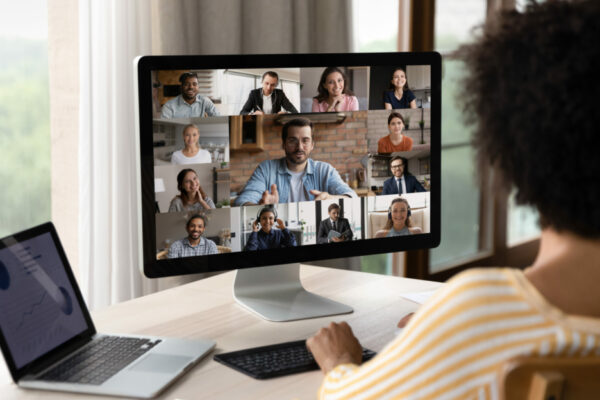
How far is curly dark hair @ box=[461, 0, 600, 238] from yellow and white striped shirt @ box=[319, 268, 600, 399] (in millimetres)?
106

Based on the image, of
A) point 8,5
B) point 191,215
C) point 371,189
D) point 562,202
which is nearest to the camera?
point 562,202

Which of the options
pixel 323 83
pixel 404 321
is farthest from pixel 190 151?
pixel 404 321

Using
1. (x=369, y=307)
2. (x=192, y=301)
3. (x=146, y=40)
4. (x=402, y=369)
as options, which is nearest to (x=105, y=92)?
(x=146, y=40)

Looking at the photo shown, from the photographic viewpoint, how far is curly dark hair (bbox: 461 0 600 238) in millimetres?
788

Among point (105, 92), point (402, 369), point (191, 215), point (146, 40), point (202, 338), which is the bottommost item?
point (202, 338)

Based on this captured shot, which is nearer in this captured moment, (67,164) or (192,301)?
(192,301)

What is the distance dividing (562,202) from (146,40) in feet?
4.87

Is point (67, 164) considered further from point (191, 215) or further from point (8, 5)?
point (191, 215)

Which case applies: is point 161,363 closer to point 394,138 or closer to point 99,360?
point 99,360

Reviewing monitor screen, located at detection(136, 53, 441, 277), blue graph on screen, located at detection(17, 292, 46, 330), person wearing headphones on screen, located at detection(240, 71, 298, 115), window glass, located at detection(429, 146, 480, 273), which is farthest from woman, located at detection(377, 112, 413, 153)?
window glass, located at detection(429, 146, 480, 273)

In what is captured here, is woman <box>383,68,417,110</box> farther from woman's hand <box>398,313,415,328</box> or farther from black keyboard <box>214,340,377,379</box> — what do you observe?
black keyboard <box>214,340,377,379</box>

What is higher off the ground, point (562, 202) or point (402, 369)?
point (562, 202)

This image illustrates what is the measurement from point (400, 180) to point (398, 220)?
0.31ft

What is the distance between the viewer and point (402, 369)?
87 centimetres
